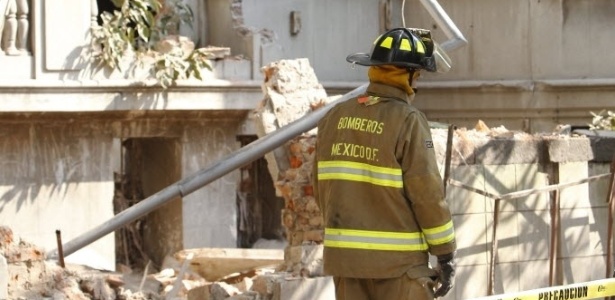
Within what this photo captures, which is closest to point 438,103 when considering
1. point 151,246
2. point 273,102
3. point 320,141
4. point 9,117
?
point 151,246

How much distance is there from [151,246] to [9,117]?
2.86m

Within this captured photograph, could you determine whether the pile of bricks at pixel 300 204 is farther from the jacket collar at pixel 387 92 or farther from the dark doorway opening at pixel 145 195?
the dark doorway opening at pixel 145 195

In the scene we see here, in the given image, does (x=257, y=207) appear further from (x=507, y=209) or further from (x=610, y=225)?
(x=610, y=225)

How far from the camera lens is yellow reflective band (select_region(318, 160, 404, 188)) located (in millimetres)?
6652

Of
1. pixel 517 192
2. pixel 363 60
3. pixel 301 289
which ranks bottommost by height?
pixel 301 289

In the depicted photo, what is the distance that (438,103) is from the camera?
17.5 meters

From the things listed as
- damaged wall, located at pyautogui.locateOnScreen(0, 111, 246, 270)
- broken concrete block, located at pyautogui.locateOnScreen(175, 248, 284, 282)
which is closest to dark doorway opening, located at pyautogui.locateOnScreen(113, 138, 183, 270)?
damaged wall, located at pyautogui.locateOnScreen(0, 111, 246, 270)

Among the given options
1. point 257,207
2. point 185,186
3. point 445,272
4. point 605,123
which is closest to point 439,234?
point 445,272

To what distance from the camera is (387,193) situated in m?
6.66

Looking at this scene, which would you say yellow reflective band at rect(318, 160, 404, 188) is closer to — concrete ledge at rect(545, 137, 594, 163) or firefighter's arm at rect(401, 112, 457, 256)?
firefighter's arm at rect(401, 112, 457, 256)

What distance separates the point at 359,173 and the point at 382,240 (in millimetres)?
339

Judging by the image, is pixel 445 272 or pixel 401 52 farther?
pixel 401 52

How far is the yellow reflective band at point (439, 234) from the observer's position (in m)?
6.62

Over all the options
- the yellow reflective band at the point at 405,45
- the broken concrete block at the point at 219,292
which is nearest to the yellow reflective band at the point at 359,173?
the yellow reflective band at the point at 405,45
